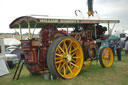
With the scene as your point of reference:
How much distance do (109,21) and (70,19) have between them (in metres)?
2.54

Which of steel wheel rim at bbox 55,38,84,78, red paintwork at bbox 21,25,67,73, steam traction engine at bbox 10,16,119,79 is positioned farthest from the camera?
steel wheel rim at bbox 55,38,84,78

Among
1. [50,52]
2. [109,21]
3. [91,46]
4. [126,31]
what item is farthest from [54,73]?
[126,31]

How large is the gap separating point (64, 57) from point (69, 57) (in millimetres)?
185

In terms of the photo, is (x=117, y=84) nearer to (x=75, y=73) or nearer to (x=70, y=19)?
(x=75, y=73)

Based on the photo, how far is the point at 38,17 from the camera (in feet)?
17.0

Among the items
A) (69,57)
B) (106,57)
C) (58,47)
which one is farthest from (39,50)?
(106,57)

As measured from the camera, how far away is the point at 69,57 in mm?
5602

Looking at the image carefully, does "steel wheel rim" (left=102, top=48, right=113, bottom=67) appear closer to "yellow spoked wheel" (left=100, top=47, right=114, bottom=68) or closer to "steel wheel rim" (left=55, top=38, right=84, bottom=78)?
"yellow spoked wheel" (left=100, top=47, right=114, bottom=68)

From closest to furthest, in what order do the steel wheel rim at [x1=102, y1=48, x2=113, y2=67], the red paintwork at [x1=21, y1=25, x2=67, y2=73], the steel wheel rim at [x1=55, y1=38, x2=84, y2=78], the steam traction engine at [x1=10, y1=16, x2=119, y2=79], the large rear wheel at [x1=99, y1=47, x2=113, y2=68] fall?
the steam traction engine at [x1=10, y1=16, x2=119, y2=79], the red paintwork at [x1=21, y1=25, x2=67, y2=73], the steel wheel rim at [x1=55, y1=38, x2=84, y2=78], the large rear wheel at [x1=99, y1=47, x2=113, y2=68], the steel wheel rim at [x1=102, y1=48, x2=113, y2=67]

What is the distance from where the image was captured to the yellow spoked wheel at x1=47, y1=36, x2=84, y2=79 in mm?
4957

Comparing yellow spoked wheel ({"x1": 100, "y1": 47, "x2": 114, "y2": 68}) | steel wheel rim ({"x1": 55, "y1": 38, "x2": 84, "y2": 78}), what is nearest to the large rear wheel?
yellow spoked wheel ({"x1": 100, "y1": 47, "x2": 114, "y2": 68})

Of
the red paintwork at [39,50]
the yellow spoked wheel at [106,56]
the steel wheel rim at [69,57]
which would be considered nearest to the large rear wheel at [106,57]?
the yellow spoked wheel at [106,56]

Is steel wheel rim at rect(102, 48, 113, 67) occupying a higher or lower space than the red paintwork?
lower

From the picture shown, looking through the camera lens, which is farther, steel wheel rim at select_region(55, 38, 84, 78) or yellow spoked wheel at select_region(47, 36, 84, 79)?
steel wheel rim at select_region(55, 38, 84, 78)
